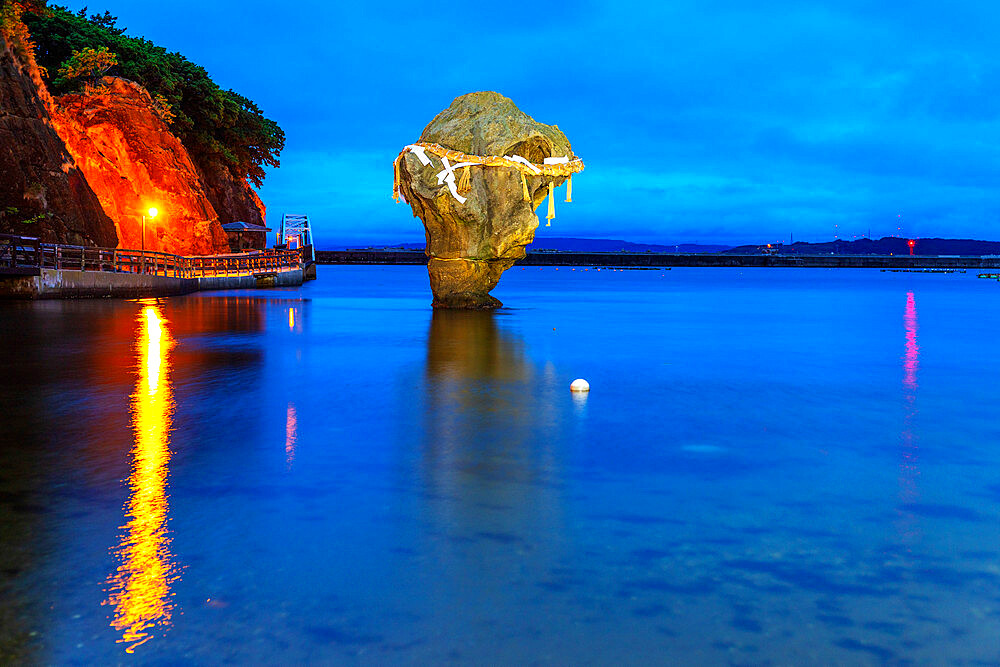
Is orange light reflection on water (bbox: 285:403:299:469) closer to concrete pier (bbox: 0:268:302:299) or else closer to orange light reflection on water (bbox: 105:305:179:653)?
orange light reflection on water (bbox: 105:305:179:653)

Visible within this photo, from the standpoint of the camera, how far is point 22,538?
16.3ft

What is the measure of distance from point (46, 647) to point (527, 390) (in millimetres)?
7790

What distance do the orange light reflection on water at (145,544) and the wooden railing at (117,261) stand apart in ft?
77.0

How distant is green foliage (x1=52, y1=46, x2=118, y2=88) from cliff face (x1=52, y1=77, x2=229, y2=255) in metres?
0.98

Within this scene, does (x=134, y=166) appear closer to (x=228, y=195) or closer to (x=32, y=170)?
(x=32, y=170)

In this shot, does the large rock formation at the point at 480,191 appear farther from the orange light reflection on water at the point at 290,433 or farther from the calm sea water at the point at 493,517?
the orange light reflection on water at the point at 290,433

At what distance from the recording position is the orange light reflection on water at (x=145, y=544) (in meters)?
3.95

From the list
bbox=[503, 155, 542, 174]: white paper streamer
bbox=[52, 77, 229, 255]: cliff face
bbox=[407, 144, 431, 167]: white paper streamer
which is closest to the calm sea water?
bbox=[407, 144, 431, 167]: white paper streamer

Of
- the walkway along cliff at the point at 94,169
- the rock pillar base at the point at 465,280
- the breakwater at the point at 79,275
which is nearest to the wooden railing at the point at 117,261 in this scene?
the breakwater at the point at 79,275

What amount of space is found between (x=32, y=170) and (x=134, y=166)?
52.9ft

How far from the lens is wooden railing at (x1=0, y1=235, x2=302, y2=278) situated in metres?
29.7

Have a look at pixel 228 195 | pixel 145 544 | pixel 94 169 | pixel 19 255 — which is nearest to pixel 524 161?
pixel 19 255

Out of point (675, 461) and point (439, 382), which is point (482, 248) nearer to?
point (439, 382)

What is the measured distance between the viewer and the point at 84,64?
4512 centimetres
